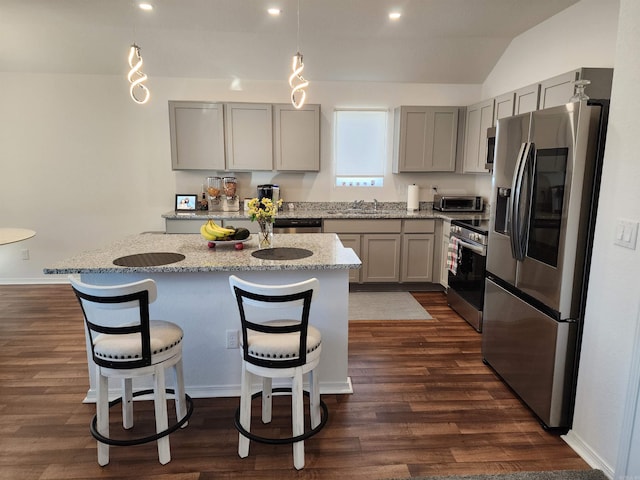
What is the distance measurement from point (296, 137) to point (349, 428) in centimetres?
342

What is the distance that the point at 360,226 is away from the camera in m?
4.66

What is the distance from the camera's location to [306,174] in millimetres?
5172

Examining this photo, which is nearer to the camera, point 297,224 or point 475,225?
point 475,225

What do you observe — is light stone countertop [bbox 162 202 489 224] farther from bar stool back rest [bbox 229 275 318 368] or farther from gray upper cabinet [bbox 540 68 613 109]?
bar stool back rest [bbox 229 275 318 368]

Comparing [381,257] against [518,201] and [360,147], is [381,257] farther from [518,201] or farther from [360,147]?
[518,201]

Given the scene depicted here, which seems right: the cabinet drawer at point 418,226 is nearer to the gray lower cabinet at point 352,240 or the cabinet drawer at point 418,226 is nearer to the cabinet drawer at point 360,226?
the cabinet drawer at point 360,226

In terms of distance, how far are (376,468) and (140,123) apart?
15.1ft

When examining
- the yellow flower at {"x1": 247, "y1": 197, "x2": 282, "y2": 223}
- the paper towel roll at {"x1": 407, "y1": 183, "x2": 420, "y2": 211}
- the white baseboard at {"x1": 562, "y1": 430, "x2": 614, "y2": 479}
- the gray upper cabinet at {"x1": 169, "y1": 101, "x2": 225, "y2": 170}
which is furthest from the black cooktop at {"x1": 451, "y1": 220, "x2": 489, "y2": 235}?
the gray upper cabinet at {"x1": 169, "y1": 101, "x2": 225, "y2": 170}

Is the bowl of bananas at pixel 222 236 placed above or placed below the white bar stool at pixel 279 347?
above

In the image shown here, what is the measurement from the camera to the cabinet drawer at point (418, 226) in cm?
468

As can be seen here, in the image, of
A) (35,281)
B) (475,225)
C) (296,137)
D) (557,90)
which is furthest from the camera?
(35,281)

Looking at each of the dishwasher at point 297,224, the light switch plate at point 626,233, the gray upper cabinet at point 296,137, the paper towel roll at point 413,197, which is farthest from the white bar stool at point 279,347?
the paper towel roll at point 413,197

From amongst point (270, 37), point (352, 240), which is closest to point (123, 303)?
point (352, 240)

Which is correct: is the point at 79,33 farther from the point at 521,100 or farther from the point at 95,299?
the point at 521,100
